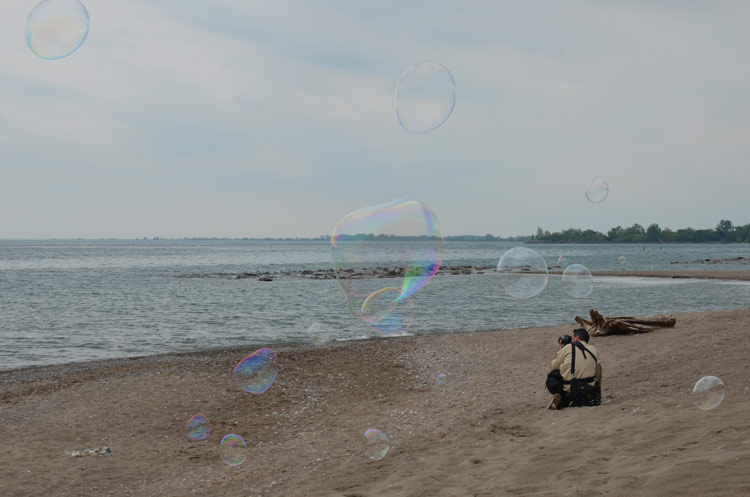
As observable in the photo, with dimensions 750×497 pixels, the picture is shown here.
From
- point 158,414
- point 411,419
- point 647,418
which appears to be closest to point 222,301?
point 158,414

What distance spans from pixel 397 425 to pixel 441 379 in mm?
4572

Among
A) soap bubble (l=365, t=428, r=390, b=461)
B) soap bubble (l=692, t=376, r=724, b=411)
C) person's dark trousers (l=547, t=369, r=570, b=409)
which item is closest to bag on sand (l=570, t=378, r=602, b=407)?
person's dark trousers (l=547, t=369, r=570, b=409)

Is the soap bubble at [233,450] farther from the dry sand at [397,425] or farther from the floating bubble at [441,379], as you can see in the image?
the floating bubble at [441,379]

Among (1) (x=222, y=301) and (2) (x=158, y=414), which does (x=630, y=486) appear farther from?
(1) (x=222, y=301)

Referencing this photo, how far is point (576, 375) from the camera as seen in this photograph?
30.8ft

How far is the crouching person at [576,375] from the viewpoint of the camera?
9.21m

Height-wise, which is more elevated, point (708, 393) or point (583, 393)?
point (708, 393)

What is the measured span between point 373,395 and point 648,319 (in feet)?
36.1

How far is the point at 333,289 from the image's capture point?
48.6 m

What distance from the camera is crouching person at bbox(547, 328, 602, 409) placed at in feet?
30.2

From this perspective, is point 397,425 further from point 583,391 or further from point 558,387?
point 583,391

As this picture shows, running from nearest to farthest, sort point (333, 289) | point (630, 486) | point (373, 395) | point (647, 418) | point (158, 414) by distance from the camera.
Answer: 1. point (630, 486)
2. point (647, 418)
3. point (158, 414)
4. point (373, 395)
5. point (333, 289)

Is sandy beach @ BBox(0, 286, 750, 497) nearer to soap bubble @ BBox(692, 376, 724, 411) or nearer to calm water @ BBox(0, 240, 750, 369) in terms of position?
soap bubble @ BBox(692, 376, 724, 411)

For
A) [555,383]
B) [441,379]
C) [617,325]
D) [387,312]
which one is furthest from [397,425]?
[617,325]
